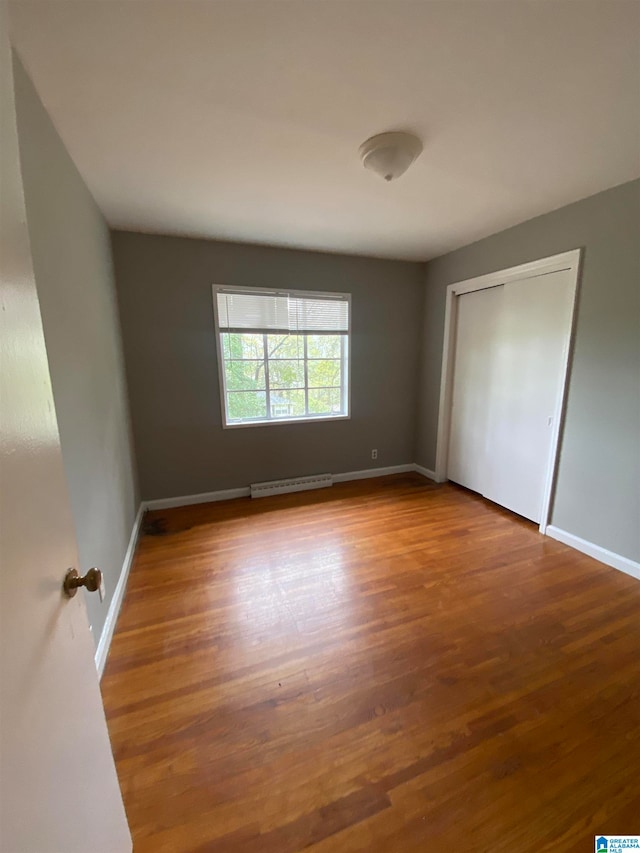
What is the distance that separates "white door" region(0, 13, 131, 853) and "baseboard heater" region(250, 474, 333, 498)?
2.67 metres

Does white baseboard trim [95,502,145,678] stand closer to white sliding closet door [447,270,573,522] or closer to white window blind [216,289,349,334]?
white window blind [216,289,349,334]

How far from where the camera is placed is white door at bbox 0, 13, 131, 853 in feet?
1.63

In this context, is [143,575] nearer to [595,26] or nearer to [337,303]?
[337,303]

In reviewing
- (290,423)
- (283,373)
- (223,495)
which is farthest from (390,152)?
(223,495)

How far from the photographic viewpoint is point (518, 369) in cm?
290

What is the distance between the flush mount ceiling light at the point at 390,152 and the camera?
162 centimetres

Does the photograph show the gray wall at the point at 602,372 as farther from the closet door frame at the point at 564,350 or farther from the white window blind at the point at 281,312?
the white window blind at the point at 281,312

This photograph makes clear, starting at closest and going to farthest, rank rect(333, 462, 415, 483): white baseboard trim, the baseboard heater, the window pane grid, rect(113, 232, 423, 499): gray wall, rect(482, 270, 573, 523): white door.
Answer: rect(482, 270, 573, 523): white door < rect(113, 232, 423, 499): gray wall < the window pane grid < the baseboard heater < rect(333, 462, 415, 483): white baseboard trim

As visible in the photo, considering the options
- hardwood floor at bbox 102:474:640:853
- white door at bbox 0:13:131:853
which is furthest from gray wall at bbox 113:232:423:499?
white door at bbox 0:13:131:853

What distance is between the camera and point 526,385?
284 centimetres

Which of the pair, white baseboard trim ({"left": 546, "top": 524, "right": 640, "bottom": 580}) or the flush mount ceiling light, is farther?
white baseboard trim ({"left": 546, "top": 524, "right": 640, "bottom": 580})

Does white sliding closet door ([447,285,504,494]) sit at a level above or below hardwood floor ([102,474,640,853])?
above

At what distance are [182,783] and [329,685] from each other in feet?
2.02

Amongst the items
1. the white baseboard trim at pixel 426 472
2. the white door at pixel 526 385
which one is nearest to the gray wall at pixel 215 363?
the white baseboard trim at pixel 426 472
